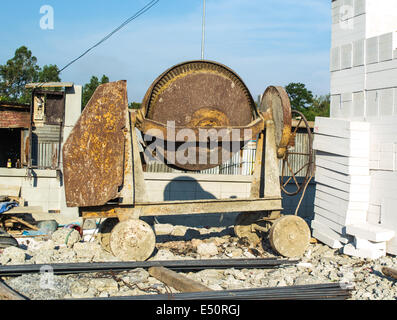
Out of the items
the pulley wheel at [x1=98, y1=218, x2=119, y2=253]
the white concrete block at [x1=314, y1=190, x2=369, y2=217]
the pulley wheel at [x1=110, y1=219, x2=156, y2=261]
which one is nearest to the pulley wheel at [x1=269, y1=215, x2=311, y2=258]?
the white concrete block at [x1=314, y1=190, x2=369, y2=217]

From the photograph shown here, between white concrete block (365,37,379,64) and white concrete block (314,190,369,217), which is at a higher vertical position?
white concrete block (365,37,379,64)

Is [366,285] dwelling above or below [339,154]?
below

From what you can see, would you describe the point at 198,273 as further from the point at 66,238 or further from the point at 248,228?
the point at 66,238

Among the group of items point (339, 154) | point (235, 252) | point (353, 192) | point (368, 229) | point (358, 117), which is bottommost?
point (235, 252)

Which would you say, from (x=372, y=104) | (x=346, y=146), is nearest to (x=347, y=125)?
(x=346, y=146)

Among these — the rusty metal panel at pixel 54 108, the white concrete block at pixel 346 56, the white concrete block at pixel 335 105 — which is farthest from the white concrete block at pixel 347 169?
the rusty metal panel at pixel 54 108

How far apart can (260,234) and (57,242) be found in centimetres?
311

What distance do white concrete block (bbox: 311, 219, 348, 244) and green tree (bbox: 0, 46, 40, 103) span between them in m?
20.8

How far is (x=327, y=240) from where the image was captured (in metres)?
6.14

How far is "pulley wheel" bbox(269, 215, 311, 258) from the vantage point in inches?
221

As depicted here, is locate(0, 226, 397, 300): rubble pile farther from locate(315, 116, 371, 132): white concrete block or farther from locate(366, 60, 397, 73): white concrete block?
locate(366, 60, 397, 73): white concrete block
